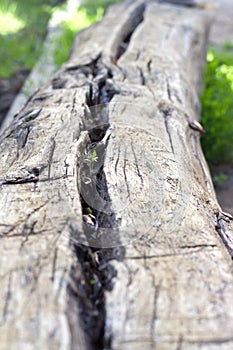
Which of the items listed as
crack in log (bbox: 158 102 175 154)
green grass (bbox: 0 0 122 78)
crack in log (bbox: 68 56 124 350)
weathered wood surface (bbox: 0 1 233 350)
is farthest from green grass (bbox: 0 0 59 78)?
crack in log (bbox: 68 56 124 350)

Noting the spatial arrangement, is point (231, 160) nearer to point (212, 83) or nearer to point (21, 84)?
point (212, 83)

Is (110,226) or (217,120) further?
(217,120)

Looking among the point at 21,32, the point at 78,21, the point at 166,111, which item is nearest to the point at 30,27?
the point at 21,32

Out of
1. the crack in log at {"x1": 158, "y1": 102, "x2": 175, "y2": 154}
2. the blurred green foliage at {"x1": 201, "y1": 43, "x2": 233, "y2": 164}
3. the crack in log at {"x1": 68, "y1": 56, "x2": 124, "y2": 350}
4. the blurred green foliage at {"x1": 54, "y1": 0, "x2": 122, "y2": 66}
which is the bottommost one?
the crack in log at {"x1": 68, "y1": 56, "x2": 124, "y2": 350}

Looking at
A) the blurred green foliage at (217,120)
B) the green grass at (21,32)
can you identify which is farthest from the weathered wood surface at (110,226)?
the green grass at (21,32)

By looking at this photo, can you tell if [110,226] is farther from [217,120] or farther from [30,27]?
[30,27]

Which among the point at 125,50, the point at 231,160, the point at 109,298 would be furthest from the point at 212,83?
the point at 109,298

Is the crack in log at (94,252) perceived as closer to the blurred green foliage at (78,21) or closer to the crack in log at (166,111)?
the crack in log at (166,111)

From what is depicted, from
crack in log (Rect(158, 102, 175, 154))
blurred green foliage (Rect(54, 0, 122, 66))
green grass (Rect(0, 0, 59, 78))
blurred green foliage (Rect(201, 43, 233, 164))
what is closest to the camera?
crack in log (Rect(158, 102, 175, 154))

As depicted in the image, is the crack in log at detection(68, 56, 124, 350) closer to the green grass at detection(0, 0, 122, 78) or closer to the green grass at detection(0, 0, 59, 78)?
the green grass at detection(0, 0, 122, 78)
